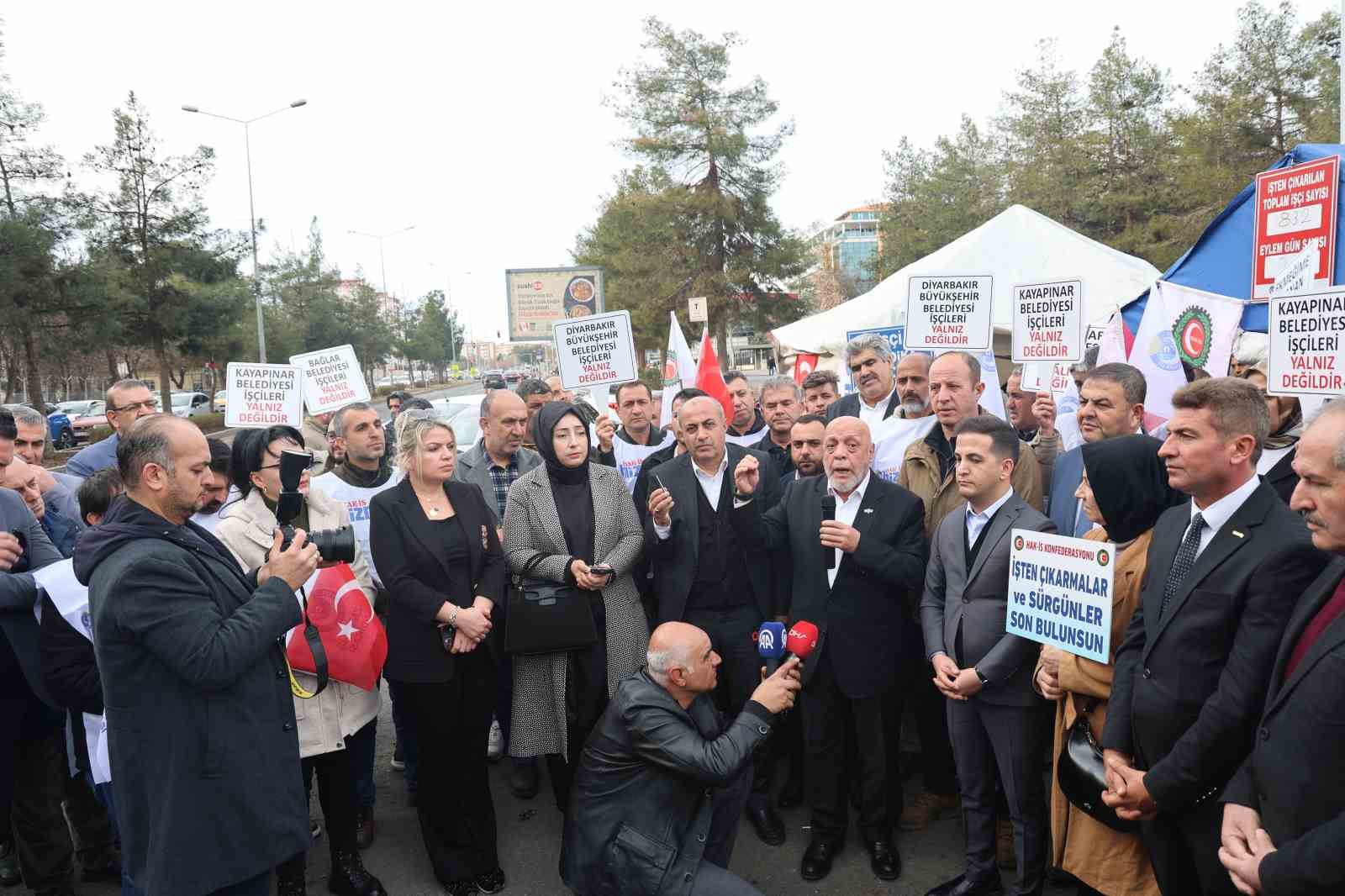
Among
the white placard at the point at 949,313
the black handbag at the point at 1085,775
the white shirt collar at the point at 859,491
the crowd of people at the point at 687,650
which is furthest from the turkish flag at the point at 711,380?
the black handbag at the point at 1085,775

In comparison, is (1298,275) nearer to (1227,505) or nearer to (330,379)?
(1227,505)

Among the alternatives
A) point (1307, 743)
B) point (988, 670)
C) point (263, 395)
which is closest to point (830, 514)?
point (988, 670)

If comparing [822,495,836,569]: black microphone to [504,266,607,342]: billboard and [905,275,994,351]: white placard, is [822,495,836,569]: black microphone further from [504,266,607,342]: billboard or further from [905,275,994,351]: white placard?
[504,266,607,342]: billboard

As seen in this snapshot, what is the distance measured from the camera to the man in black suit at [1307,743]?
201 centimetres

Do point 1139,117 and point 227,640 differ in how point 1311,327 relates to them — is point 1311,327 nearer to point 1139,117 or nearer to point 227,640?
point 227,640

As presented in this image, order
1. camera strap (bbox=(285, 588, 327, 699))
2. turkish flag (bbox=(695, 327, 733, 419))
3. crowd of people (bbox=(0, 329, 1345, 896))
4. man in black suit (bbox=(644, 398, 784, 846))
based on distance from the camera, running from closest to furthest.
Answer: crowd of people (bbox=(0, 329, 1345, 896)) → camera strap (bbox=(285, 588, 327, 699)) → man in black suit (bbox=(644, 398, 784, 846)) → turkish flag (bbox=(695, 327, 733, 419))

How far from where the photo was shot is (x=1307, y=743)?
2078mm

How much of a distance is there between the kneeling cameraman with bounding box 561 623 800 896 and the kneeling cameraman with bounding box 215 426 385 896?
50.9 inches

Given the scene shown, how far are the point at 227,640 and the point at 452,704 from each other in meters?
1.52

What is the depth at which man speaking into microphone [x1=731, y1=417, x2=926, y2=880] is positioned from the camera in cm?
395

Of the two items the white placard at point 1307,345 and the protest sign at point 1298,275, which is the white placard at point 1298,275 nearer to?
the protest sign at point 1298,275

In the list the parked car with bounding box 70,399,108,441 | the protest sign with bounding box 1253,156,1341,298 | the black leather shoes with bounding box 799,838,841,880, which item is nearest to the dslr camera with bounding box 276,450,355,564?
the black leather shoes with bounding box 799,838,841,880

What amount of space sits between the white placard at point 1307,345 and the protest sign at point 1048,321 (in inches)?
72.3

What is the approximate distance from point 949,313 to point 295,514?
4.93 m
